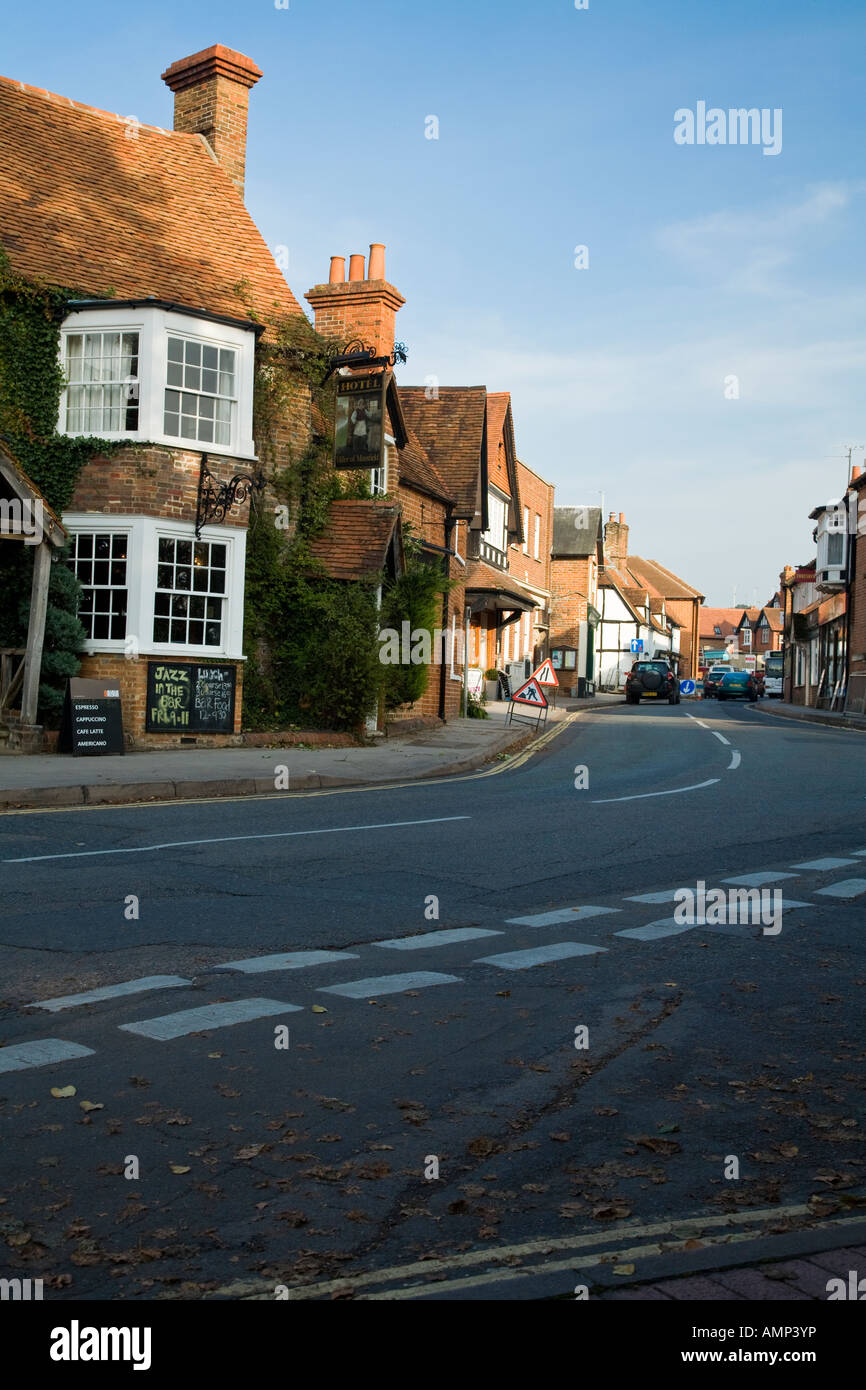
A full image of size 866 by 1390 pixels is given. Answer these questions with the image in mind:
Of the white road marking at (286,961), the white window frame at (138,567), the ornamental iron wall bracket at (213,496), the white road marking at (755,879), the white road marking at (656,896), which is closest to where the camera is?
the white road marking at (286,961)

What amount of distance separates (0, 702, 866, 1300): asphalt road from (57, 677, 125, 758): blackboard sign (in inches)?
270

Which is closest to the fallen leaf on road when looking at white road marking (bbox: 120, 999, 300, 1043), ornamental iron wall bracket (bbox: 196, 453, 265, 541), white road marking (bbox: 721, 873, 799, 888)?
white road marking (bbox: 120, 999, 300, 1043)

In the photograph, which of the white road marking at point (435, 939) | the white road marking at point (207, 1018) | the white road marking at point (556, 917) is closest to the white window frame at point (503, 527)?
the white road marking at point (556, 917)

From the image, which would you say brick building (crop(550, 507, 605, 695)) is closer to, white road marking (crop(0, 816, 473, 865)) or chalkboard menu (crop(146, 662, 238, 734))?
chalkboard menu (crop(146, 662, 238, 734))

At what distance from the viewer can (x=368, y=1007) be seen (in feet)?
18.3

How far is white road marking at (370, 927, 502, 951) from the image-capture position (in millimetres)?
6796

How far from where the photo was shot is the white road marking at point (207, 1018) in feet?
16.8

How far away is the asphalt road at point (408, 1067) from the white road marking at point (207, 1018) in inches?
0.9

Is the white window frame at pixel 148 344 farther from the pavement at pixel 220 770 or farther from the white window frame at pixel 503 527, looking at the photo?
the white window frame at pixel 503 527

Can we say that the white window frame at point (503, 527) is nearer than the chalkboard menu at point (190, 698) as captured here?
No

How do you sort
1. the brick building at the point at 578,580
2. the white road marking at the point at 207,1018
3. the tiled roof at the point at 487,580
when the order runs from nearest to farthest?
1. the white road marking at the point at 207,1018
2. the tiled roof at the point at 487,580
3. the brick building at the point at 578,580

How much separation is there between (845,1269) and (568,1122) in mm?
1256

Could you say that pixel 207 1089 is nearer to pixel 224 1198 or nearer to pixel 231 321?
pixel 224 1198

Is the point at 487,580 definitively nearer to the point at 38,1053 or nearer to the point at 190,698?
the point at 190,698
